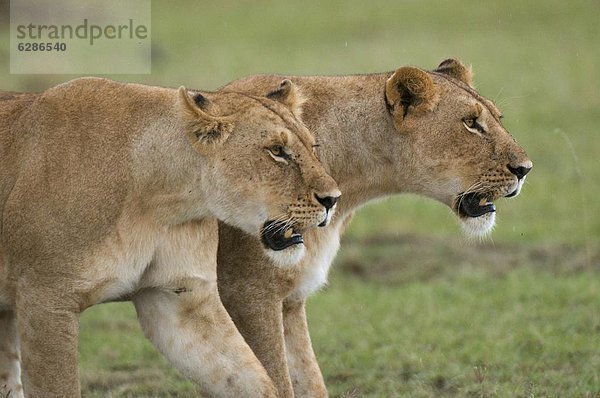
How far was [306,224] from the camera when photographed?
494 centimetres

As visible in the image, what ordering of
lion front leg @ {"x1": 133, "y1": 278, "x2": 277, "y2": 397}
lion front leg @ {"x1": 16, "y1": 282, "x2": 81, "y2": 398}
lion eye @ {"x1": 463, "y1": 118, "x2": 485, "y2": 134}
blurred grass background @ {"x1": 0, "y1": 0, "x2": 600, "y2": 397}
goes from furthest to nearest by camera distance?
blurred grass background @ {"x1": 0, "y1": 0, "x2": 600, "y2": 397}
lion eye @ {"x1": 463, "y1": 118, "x2": 485, "y2": 134}
lion front leg @ {"x1": 133, "y1": 278, "x2": 277, "y2": 397}
lion front leg @ {"x1": 16, "y1": 282, "x2": 81, "y2": 398}

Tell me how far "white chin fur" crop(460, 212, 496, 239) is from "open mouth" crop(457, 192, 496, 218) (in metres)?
0.03

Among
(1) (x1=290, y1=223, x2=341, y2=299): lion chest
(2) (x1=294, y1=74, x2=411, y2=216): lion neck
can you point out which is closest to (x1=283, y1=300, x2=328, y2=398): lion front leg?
Answer: (1) (x1=290, y1=223, x2=341, y2=299): lion chest

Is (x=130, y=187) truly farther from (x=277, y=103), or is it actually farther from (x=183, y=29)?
(x=183, y=29)

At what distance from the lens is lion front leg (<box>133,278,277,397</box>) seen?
5.22m

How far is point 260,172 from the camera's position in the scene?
4988 millimetres

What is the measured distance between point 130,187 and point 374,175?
1247mm

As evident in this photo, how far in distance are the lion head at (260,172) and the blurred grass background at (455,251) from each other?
1589 millimetres

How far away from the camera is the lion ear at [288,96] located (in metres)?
5.34

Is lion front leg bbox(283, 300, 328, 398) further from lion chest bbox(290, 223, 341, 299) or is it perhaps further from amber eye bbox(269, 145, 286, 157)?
amber eye bbox(269, 145, 286, 157)

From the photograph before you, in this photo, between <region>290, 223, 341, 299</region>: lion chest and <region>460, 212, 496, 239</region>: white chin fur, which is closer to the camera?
<region>290, 223, 341, 299</region>: lion chest

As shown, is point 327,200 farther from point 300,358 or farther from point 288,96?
point 300,358

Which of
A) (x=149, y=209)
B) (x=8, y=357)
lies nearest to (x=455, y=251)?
(x=8, y=357)

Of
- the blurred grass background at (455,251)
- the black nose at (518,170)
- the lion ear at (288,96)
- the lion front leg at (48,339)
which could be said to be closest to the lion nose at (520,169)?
the black nose at (518,170)
